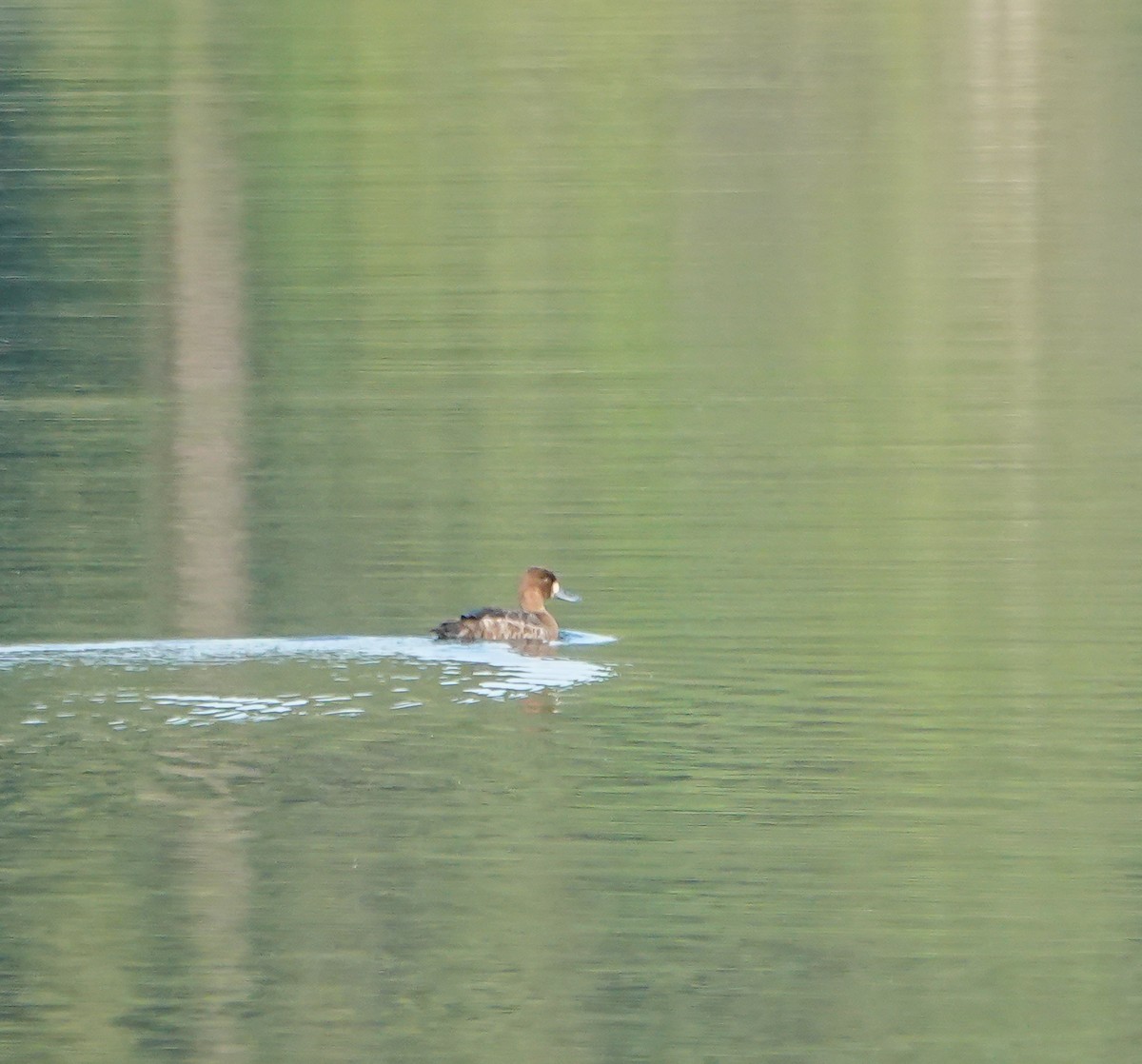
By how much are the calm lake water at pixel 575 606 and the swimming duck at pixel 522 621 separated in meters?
0.11

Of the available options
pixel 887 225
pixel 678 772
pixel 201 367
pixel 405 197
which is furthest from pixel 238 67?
pixel 678 772

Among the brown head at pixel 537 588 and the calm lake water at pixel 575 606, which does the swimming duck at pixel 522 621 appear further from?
the calm lake water at pixel 575 606

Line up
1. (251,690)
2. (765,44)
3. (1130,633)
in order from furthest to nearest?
(765,44) → (1130,633) → (251,690)

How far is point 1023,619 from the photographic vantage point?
1361 centimetres

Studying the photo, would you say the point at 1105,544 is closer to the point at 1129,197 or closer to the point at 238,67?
the point at 1129,197

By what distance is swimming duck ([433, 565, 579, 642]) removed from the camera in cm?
1273

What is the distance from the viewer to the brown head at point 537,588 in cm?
1346

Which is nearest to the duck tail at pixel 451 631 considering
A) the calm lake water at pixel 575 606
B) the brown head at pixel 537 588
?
the calm lake water at pixel 575 606

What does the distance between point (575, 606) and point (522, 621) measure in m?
1.34

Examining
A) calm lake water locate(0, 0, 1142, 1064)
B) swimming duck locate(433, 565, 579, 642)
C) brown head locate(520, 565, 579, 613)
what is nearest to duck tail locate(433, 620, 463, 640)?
swimming duck locate(433, 565, 579, 642)

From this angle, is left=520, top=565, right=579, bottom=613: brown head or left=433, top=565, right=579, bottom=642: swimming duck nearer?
left=433, top=565, right=579, bottom=642: swimming duck

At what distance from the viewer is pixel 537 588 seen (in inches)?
533

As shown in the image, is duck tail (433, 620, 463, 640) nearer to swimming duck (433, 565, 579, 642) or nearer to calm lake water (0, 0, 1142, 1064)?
swimming duck (433, 565, 579, 642)

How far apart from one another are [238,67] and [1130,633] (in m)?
32.9
